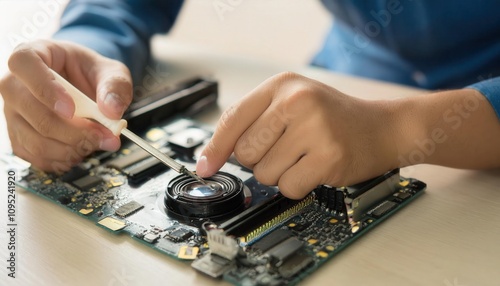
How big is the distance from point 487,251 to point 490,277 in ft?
0.24

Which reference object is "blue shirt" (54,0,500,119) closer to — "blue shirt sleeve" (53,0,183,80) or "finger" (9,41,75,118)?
"blue shirt sleeve" (53,0,183,80)

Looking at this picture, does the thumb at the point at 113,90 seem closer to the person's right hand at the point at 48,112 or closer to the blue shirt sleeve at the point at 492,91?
the person's right hand at the point at 48,112

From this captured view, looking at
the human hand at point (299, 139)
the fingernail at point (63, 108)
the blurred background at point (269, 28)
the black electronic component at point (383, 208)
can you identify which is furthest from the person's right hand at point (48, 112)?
the blurred background at point (269, 28)

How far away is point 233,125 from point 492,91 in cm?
54

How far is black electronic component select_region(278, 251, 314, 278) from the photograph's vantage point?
0.79 meters

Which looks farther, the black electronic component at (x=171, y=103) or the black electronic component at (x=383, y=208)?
the black electronic component at (x=171, y=103)

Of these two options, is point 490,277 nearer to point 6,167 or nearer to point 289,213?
point 289,213

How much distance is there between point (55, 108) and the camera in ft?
3.43

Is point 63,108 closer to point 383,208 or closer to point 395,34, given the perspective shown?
point 383,208

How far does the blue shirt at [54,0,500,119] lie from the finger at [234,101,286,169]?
26.0 inches

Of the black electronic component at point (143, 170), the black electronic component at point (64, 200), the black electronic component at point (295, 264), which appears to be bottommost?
the black electronic component at point (64, 200)

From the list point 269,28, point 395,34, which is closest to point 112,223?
point 395,34

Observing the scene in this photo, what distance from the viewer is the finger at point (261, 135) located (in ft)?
3.14

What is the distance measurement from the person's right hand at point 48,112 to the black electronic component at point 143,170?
0.22 feet
